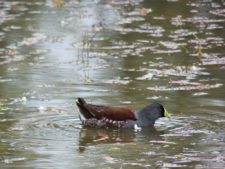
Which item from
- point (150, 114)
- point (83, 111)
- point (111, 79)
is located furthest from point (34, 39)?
point (150, 114)

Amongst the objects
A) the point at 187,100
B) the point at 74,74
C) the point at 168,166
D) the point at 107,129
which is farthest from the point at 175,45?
the point at 168,166

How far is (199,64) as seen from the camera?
15.6m

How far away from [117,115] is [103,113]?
183 millimetres

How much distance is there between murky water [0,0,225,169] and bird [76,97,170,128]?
168mm

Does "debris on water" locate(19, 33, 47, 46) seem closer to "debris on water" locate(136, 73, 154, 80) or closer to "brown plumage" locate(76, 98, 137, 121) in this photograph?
"debris on water" locate(136, 73, 154, 80)

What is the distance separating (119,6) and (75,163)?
46.7ft

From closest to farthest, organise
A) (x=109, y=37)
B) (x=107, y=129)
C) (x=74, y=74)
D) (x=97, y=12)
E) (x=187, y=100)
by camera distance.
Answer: (x=107, y=129), (x=187, y=100), (x=74, y=74), (x=109, y=37), (x=97, y=12)

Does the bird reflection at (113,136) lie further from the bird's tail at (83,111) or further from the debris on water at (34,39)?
the debris on water at (34,39)

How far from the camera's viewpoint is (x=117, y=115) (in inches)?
451

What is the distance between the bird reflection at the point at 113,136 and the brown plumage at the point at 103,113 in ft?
0.52

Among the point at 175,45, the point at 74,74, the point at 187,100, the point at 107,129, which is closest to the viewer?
the point at 107,129

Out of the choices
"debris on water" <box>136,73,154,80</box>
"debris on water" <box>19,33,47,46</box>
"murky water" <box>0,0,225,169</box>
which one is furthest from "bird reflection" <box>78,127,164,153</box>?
"debris on water" <box>19,33,47,46</box>

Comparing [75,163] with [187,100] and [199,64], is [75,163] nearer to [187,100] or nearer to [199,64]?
[187,100]

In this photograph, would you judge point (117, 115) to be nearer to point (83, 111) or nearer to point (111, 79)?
point (83, 111)
